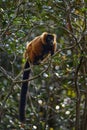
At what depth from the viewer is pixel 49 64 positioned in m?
4.55

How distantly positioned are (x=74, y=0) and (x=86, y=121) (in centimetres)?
168

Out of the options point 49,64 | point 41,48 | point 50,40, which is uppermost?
point 49,64

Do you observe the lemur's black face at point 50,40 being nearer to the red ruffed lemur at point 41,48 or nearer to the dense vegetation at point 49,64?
the red ruffed lemur at point 41,48

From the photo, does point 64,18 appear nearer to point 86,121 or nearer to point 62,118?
point 86,121

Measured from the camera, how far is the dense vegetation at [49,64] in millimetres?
5004

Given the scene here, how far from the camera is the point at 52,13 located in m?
5.68

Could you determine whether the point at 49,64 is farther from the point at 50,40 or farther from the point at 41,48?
the point at 41,48

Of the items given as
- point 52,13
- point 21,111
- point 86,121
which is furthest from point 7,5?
point 86,121

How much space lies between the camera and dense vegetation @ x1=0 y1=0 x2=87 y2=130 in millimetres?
5004

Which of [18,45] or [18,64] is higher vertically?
[18,45]

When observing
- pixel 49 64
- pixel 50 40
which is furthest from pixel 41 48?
pixel 49 64

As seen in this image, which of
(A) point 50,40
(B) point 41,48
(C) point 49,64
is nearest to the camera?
(C) point 49,64

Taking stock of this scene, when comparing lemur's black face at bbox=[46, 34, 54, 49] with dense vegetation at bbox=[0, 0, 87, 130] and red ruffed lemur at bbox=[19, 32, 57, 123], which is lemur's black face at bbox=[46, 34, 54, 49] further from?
dense vegetation at bbox=[0, 0, 87, 130]

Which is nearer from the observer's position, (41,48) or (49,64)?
(49,64)
